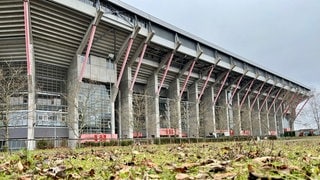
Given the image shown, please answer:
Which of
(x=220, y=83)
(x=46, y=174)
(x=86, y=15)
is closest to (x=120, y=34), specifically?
(x=86, y=15)

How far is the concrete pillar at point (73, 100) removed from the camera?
4646 centimetres

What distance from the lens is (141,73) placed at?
61.2 meters

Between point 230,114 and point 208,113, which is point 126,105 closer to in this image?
point 208,113

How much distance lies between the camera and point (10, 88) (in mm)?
40031

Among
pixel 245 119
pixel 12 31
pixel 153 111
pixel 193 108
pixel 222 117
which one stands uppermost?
pixel 12 31

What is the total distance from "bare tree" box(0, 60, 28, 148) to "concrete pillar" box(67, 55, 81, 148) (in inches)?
235

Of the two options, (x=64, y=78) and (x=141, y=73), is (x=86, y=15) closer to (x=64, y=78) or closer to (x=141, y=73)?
(x=64, y=78)

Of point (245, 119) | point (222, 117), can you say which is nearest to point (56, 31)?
point (222, 117)

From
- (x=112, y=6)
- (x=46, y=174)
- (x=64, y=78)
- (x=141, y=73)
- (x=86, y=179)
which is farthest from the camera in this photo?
(x=141, y=73)

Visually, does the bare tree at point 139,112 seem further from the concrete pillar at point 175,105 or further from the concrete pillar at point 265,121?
the concrete pillar at point 265,121

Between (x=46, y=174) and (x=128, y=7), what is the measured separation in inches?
1866

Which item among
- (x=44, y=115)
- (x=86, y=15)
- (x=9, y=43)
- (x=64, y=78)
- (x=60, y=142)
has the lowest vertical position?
(x=60, y=142)

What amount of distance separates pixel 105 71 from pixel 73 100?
26.0 ft

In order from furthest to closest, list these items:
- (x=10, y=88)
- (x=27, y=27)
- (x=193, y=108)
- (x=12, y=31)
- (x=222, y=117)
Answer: (x=222, y=117) < (x=193, y=108) < (x=12, y=31) < (x=10, y=88) < (x=27, y=27)
